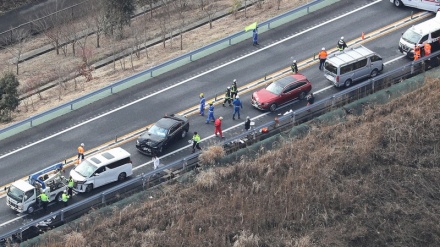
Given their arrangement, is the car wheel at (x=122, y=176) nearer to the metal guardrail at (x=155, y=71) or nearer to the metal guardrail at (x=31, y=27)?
the metal guardrail at (x=155, y=71)

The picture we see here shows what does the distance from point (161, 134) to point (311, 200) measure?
29.0ft

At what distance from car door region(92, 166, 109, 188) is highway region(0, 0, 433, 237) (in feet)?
6.51

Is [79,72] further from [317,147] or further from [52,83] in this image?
[317,147]

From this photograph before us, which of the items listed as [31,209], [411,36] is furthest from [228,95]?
[31,209]

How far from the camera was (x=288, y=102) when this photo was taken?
54.1 meters

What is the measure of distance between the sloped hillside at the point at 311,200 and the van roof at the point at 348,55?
4.15 meters

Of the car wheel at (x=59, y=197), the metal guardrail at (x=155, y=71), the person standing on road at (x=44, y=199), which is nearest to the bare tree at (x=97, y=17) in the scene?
the metal guardrail at (x=155, y=71)

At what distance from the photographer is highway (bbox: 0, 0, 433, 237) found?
5192 cm

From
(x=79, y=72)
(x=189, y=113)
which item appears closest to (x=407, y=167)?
(x=189, y=113)

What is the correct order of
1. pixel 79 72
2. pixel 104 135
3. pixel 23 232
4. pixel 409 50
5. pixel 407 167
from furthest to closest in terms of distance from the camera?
pixel 79 72
pixel 409 50
pixel 104 135
pixel 407 167
pixel 23 232

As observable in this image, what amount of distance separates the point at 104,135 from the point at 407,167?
15.8 metres

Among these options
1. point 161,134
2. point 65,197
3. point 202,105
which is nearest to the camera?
point 65,197

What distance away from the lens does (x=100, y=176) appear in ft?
159

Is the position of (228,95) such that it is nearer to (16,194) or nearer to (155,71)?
(155,71)
